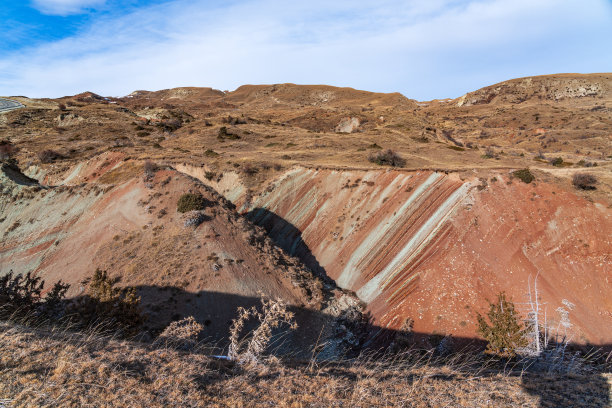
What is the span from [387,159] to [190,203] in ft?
63.7

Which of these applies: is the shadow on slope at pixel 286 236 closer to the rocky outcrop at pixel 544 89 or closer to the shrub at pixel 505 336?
the shrub at pixel 505 336

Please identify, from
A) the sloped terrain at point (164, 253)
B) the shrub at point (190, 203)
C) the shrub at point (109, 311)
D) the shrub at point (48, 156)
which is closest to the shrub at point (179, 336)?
the shrub at point (109, 311)

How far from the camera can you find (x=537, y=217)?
61.0ft

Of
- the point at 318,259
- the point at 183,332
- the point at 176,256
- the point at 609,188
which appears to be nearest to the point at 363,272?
the point at 318,259

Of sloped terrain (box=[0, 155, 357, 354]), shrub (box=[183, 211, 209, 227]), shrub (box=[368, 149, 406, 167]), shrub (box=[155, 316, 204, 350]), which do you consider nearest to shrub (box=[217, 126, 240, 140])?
shrub (box=[368, 149, 406, 167])

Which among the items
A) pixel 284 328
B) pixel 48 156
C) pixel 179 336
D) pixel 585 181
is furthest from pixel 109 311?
pixel 48 156

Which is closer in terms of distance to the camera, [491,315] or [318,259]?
[491,315]

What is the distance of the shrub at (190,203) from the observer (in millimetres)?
19531

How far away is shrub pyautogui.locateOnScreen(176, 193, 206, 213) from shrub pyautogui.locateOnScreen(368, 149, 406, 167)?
17.7 meters

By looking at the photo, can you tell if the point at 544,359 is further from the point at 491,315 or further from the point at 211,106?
the point at 211,106

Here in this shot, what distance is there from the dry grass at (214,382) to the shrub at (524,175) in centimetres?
1499

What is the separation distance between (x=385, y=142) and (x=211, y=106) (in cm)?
7860

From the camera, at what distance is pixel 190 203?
19.7 metres

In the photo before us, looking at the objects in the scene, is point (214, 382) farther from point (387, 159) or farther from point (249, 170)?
point (387, 159)
